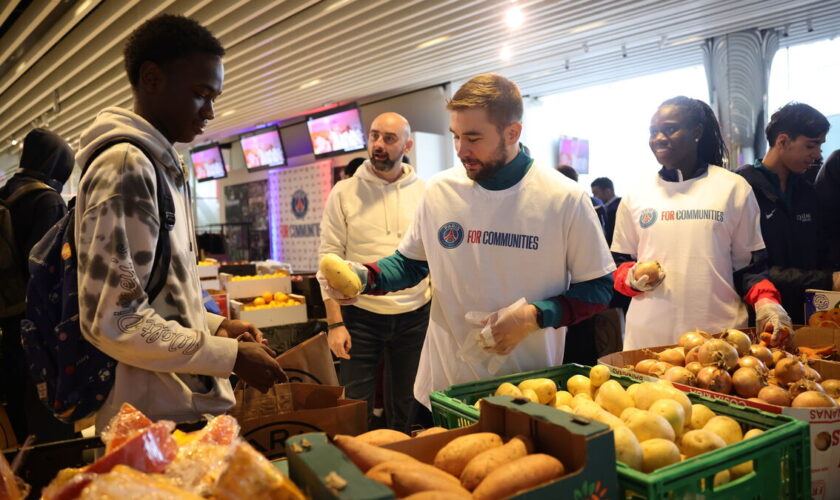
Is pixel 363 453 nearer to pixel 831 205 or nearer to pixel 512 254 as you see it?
pixel 512 254

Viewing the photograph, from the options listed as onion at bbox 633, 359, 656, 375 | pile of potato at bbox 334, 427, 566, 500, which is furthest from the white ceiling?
pile of potato at bbox 334, 427, 566, 500

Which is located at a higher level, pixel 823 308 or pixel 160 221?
pixel 160 221

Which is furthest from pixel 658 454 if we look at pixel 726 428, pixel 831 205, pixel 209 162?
pixel 209 162

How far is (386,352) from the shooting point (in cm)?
335

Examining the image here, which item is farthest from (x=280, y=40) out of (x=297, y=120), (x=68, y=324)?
(x=68, y=324)

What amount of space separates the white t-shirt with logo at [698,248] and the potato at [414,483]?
1.79 metres

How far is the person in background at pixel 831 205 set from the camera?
3385 mm

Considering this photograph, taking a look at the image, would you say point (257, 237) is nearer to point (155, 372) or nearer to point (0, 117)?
point (0, 117)

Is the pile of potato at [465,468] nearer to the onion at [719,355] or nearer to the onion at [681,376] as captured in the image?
the onion at [681,376]

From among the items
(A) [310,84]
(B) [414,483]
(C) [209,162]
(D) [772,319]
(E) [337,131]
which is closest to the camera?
(B) [414,483]

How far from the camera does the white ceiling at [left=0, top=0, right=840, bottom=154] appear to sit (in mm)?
6250

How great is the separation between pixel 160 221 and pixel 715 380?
154cm

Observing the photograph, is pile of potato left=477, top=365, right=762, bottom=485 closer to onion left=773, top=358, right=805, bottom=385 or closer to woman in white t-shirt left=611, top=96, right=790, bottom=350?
onion left=773, top=358, right=805, bottom=385

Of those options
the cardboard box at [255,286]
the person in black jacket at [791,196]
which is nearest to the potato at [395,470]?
the person in black jacket at [791,196]
